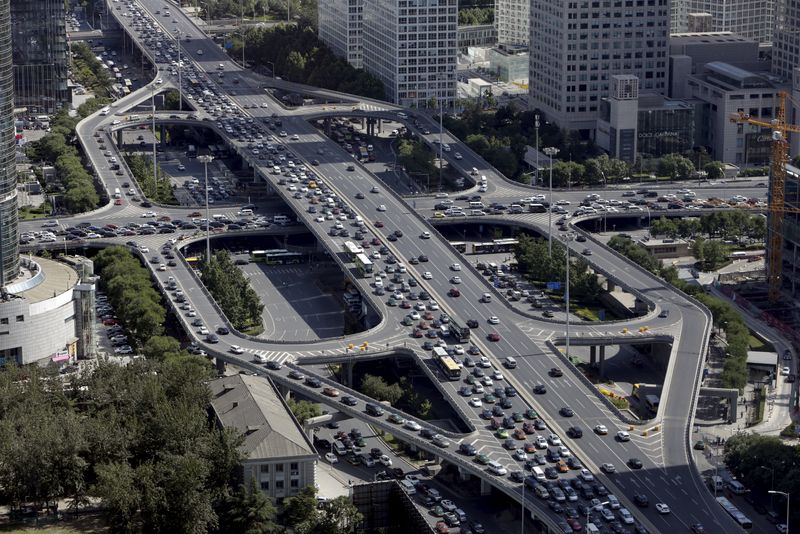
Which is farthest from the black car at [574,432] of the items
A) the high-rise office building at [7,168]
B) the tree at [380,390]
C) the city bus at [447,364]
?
the high-rise office building at [7,168]

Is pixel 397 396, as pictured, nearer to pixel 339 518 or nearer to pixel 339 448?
pixel 339 448

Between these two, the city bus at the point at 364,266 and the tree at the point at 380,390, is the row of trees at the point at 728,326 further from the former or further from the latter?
the tree at the point at 380,390

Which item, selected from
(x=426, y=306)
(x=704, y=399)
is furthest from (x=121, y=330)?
(x=704, y=399)

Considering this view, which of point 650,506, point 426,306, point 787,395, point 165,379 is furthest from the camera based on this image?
point 426,306

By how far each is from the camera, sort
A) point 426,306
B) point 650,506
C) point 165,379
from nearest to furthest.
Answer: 1. point 650,506
2. point 165,379
3. point 426,306

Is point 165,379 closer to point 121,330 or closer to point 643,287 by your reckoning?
point 121,330

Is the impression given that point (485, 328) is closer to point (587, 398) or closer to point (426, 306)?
point (426, 306)

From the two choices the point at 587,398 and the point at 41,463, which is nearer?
the point at 41,463

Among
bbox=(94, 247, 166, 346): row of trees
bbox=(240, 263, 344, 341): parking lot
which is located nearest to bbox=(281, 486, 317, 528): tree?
bbox=(94, 247, 166, 346): row of trees
